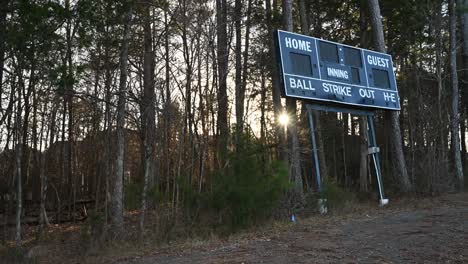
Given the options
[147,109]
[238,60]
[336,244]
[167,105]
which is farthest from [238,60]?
[336,244]

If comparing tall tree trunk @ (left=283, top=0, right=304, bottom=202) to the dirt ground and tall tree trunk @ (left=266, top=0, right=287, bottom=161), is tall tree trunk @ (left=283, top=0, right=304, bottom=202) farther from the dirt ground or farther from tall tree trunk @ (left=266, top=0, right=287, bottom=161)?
the dirt ground

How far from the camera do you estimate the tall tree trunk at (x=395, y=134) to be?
16219mm

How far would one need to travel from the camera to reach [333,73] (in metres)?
13.0

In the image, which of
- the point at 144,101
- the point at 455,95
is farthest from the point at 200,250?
the point at 455,95

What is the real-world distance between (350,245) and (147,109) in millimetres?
6688

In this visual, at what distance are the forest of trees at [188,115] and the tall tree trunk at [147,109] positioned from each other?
6 cm

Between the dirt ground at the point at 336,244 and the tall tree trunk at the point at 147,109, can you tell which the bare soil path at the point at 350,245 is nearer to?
the dirt ground at the point at 336,244

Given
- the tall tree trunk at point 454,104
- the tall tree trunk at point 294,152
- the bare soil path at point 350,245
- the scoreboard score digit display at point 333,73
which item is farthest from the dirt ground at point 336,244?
the tall tree trunk at point 454,104

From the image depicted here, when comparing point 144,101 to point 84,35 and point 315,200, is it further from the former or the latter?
point 315,200

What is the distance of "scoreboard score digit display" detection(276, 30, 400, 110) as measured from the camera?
1191 cm

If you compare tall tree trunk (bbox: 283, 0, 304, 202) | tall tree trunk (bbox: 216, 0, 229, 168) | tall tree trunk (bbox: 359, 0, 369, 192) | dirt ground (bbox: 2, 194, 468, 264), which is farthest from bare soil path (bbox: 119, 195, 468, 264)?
tall tree trunk (bbox: 359, 0, 369, 192)

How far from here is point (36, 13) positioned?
32.0 ft

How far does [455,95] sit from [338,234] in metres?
13.7

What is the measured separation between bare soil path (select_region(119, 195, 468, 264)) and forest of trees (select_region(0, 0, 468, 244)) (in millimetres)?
1603
